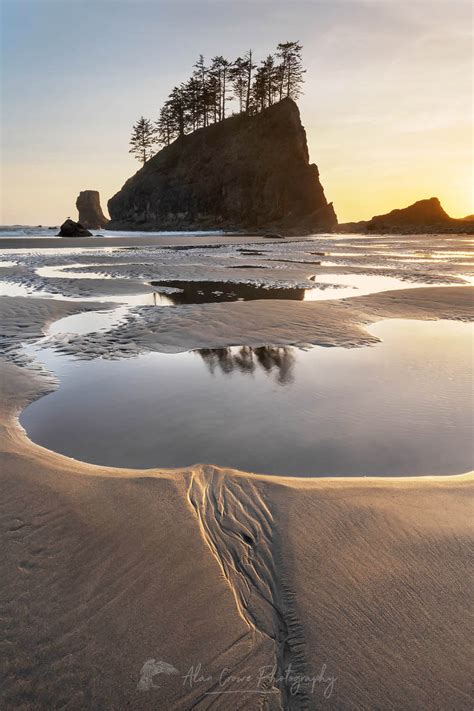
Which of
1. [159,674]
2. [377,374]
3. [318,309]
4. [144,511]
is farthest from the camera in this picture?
[318,309]

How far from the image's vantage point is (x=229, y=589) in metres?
2.50

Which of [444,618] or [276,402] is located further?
[276,402]

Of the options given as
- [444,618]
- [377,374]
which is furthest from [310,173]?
[444,618]

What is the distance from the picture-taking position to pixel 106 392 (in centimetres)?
582

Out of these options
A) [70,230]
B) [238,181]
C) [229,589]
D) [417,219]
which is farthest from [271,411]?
[417,219]

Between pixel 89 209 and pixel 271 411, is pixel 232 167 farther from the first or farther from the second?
pixel 271 411

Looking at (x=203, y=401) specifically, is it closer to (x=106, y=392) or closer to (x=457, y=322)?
(x=106, y=392)

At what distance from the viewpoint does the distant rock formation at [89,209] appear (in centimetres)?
10949

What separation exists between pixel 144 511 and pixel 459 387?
4.70m

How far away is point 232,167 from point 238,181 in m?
3.33

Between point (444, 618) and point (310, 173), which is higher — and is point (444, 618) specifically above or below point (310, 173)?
below

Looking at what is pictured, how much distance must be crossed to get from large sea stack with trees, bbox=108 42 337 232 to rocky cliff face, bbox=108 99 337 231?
163mm

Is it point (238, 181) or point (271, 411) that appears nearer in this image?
point (271, 411)

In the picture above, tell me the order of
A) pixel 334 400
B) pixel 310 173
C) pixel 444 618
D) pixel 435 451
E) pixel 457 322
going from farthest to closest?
pixel 310 173 < pixel 457 322 < pixel 334 400 < pixel 435 451 < pixel 444 618
